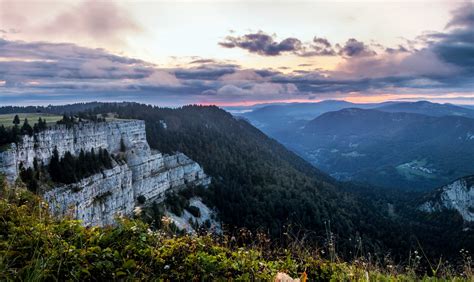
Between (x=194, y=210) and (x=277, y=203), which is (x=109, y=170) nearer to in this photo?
(x=194, y=210)

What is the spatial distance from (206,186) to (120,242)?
118171mm

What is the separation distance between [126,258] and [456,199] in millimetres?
209521

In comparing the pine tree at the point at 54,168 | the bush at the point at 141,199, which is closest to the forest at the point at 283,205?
the bush at the point at 141,199

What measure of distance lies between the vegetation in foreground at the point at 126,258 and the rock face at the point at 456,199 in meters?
195

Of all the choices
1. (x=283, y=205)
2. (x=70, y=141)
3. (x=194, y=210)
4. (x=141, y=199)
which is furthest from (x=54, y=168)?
(x=283, y=205)

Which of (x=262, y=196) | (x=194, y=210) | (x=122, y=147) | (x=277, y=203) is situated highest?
(x=122, y=147)

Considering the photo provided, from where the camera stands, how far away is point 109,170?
7544 centimetres

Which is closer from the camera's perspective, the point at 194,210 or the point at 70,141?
the point at 70,141

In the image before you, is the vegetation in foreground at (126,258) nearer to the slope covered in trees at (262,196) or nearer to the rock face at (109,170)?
the rock face at (109,170)

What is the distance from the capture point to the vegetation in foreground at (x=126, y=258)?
6.46 meters

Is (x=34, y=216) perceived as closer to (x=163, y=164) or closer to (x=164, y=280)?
(x=164, y=280)

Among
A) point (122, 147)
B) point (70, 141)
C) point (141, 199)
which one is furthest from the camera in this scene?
point (122, 147)

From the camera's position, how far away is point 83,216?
60.6 m

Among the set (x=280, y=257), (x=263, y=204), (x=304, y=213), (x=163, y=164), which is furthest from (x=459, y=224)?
(x=280, y=257)
